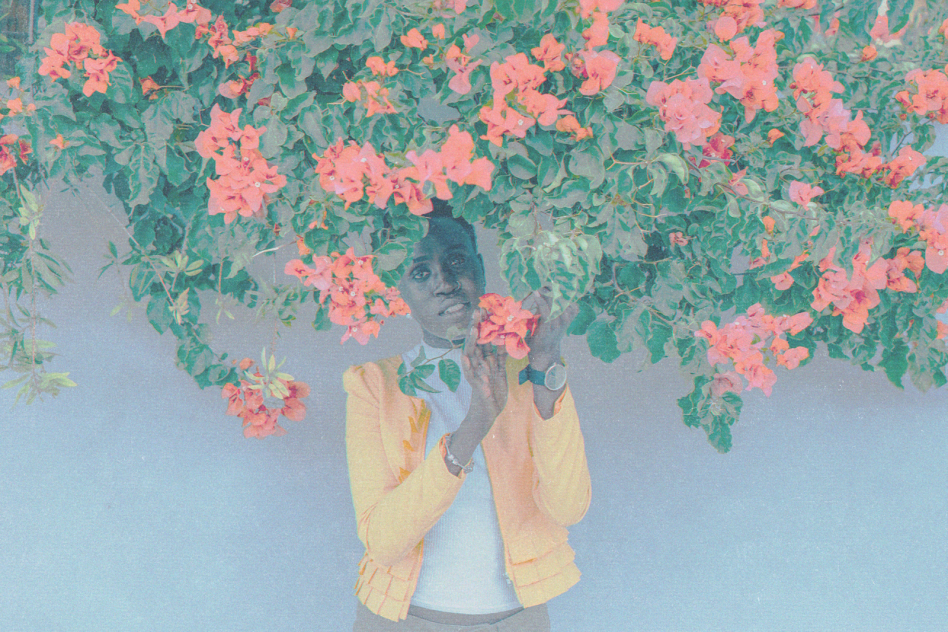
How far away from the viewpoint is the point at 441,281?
131 cm

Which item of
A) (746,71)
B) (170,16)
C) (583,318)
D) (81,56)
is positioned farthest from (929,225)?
(81,56)

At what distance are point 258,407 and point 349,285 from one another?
0.60m

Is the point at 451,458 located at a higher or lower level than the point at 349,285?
lower

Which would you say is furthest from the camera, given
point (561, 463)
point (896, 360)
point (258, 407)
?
point (258, 407)

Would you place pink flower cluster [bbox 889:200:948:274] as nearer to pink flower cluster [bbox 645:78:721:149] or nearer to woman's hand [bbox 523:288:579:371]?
pink flower cluster [bbox 645:78:721:149]

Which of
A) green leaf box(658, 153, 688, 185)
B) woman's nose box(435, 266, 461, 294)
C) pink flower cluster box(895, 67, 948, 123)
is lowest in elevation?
woman's nose box(435, 266, 461, 294)

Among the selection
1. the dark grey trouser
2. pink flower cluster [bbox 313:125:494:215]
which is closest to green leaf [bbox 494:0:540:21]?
pink flower cluster [bbox 313:125:494:215]

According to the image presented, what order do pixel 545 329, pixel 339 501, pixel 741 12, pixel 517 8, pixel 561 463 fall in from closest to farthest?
pixel 517 8 → pixel 741 12 → pixel 545 329 → pixel 561 463 → pixel 339 501

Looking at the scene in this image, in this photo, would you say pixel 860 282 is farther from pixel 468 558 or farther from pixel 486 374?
pixel 468 558

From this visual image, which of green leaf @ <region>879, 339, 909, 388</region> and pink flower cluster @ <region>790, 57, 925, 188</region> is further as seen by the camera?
green leaf @ <region>879, 339, 909, 388</region>

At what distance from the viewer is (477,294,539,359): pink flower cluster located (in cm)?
105

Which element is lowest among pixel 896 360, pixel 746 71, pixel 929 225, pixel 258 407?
pixel 258 407

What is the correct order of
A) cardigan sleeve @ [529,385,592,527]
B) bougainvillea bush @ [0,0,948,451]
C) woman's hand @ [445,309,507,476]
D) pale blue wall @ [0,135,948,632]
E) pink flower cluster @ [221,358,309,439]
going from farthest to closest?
pale blue wall @ [0,135,948,632], pink flower cluster @ [221,358,309,439], cardigan sleeve @ [529,385,592,527], woman's hand @ [445,309,507,476], bougainvillea bush @ [0,0,948,451]

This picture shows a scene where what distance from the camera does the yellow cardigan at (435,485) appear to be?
127cm
